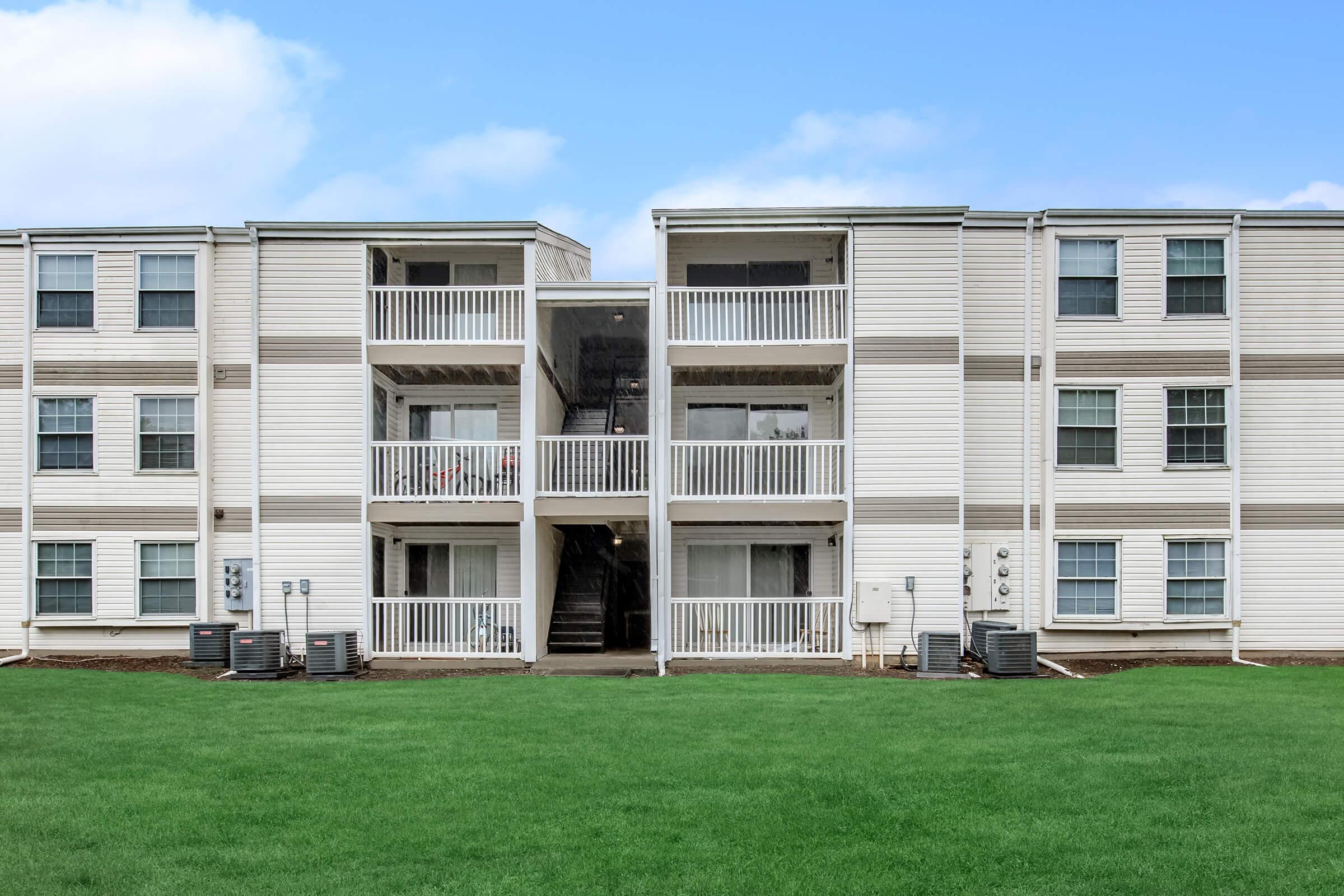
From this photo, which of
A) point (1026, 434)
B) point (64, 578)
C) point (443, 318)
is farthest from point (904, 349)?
point (64, 578)

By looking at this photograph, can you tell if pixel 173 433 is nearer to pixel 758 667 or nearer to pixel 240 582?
pixel 240 582

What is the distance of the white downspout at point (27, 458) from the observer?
19.8m

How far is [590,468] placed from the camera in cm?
1992

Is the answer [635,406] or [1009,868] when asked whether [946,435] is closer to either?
[635,406]

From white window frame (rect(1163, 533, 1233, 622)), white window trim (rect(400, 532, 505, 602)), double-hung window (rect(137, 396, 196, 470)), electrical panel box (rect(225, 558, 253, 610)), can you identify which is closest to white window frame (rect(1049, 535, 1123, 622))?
white window frame (rect(1163, 533, 1233, 622))

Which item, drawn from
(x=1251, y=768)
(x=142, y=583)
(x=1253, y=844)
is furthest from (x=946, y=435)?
(x=142, y=583)

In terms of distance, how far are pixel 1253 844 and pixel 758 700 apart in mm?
7006

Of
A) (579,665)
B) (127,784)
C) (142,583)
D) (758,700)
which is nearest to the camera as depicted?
(127,784)

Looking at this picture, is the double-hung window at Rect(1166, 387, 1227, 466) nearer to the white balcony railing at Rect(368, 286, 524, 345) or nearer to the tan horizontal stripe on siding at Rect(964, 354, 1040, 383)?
the tan horizontal stripe on siding at Rect(964, 354, 1040, 383)

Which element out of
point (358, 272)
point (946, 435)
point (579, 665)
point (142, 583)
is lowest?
point (579, 665)

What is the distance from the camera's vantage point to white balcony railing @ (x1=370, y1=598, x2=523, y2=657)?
750 inches

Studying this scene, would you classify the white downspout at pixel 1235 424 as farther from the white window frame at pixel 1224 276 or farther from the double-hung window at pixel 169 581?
the double-hung window at pixel 169 581

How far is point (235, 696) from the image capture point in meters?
15.1

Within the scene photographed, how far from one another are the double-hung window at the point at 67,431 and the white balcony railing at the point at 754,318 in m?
10.8
